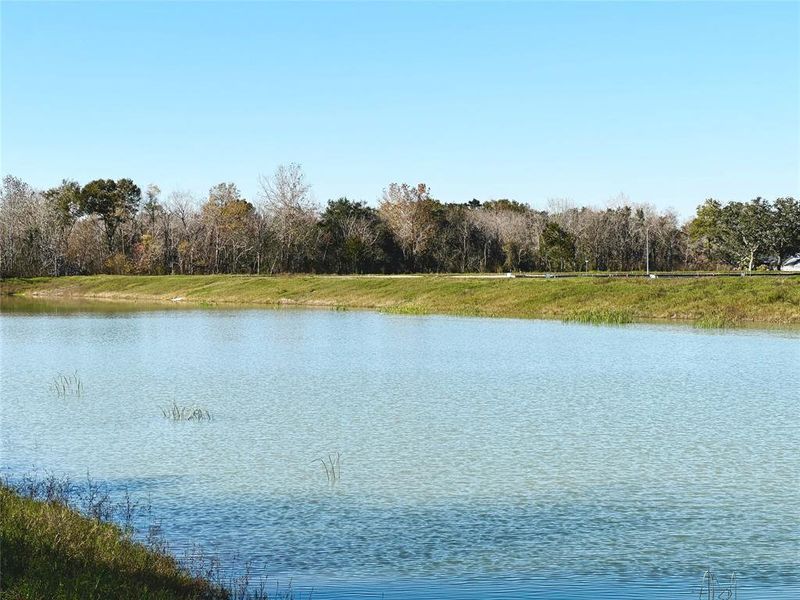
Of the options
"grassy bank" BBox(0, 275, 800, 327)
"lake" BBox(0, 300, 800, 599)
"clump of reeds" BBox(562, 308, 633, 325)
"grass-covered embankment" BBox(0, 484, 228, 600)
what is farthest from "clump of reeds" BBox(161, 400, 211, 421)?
"grassy bank" BBox(0, 275, 800, 327)

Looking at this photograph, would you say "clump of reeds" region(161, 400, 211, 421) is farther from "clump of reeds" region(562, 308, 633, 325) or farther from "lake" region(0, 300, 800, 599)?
"clump of reeds" region(562, 308, 633, 325)

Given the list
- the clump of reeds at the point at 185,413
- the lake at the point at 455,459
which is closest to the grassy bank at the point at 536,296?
the lake at the point at 455,459

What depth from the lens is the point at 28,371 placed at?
1328 inches

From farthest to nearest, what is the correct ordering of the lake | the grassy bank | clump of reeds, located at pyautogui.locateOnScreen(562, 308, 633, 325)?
the grassy bank
clump of reeds, located at pyautogui.locateOnScreen(562, 308, 633, 325)
the lake

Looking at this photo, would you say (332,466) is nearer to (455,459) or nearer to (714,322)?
(455,459)

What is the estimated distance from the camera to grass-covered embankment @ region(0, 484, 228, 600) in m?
9.85

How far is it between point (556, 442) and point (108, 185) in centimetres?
12195

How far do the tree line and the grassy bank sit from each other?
A: 23.6m

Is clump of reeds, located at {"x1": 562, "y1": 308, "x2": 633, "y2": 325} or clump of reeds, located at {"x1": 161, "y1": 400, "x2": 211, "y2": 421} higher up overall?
clump of reeds, located at {"x1": 562, "y1": 308, "x2": 633, "y2": 325}

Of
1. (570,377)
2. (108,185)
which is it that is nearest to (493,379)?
(570,377)

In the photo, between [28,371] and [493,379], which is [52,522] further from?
[28,371]

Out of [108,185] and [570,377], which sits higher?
[108,185]

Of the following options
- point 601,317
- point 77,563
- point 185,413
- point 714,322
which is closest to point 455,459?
point 185,413

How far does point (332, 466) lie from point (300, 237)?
335 ft
